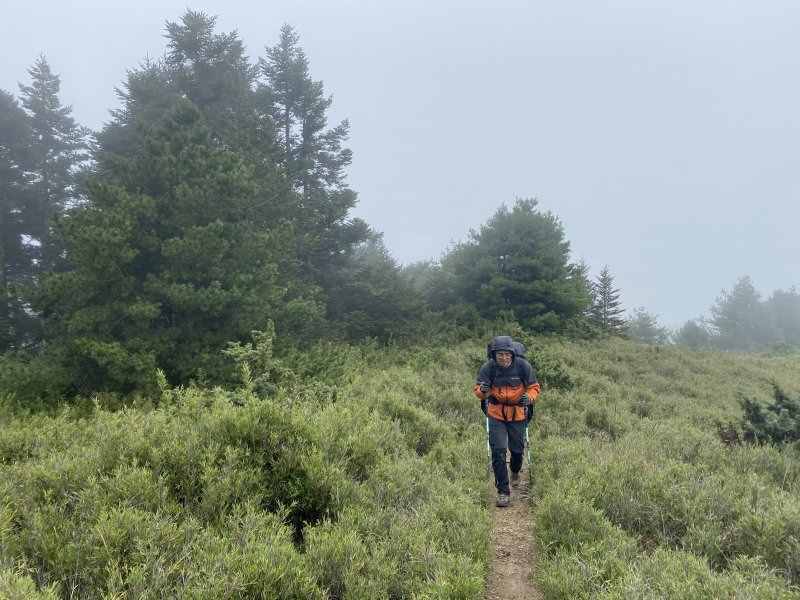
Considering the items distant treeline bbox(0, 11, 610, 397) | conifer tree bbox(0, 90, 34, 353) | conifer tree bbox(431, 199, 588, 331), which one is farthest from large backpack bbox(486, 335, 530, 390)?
conifer tree bbox(0, 90, 34, 353)

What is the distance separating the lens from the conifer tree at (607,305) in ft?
89.7

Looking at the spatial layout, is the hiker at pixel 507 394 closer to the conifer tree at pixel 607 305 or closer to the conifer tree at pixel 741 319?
the conifer tree at pixel 607 305

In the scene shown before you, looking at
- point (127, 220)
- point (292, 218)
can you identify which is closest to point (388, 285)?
point (292, 218)

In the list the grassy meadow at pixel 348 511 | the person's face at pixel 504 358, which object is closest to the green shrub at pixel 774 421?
the grassy meadow at pixel 348 511

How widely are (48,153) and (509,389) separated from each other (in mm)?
26876

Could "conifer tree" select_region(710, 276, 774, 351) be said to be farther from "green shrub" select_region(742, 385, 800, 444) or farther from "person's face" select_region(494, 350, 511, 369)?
"person's face" select_region(494, 350, 511, 369)

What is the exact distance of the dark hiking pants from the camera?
21.0 feet

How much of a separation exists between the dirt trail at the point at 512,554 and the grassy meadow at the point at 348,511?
0.19 meters

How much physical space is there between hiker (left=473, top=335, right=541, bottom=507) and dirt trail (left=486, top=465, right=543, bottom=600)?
2.70ft

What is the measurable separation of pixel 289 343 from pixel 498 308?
12.9 metres

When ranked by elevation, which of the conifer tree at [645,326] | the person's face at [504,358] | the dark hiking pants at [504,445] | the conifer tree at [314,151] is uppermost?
the conifer tree at [314,151]

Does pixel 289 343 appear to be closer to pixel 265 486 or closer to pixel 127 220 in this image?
pixel 127 220

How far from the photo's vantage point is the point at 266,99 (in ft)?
70.5

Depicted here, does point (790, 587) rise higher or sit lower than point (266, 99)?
lower
